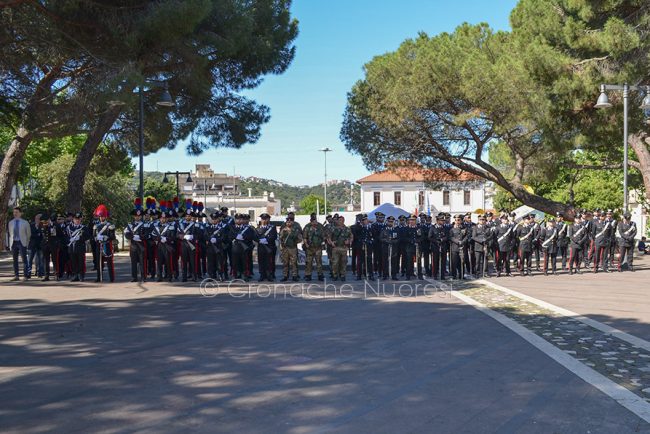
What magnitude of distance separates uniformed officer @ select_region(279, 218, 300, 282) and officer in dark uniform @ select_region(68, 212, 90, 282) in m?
4.98

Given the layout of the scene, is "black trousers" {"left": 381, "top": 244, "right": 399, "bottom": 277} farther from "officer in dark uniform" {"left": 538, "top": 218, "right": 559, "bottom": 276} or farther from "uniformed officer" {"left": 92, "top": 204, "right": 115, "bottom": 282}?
"uniformed officer" {"left": 92, "top": 204, "right": 115, "bottom": 282}

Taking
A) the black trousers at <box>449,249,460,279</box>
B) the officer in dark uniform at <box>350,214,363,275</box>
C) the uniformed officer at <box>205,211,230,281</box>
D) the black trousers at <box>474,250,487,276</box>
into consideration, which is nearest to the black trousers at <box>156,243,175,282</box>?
the uniformed officer at <box>205,211,230,281</box>

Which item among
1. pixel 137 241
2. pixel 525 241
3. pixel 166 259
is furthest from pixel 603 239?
pixel 137 241

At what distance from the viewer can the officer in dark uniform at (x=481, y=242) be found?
17000 millimetres

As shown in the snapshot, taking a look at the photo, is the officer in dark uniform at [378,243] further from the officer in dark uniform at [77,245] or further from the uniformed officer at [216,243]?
the officer in dark uniform at [77,245]

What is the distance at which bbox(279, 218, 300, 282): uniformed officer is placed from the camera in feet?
52.6

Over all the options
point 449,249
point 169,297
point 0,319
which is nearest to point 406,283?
point 449,249

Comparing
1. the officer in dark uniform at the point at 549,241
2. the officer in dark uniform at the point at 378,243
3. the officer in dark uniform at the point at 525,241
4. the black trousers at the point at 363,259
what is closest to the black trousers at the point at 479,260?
the officer in dark uniform at the point at 525,241

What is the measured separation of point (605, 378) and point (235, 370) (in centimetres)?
392

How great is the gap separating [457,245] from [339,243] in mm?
3300

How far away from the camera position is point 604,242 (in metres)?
18.9

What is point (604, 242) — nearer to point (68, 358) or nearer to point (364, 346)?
point (364, 346)

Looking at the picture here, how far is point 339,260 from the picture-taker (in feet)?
53.5

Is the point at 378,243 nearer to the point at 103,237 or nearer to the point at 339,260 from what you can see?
the point at 339,260
